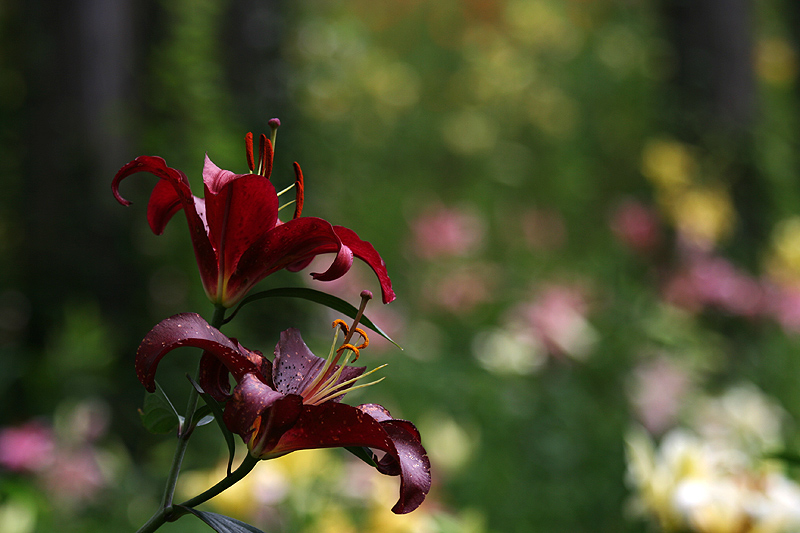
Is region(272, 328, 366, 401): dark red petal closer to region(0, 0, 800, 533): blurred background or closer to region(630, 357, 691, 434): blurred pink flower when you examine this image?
region(0, 0, 800, 533): blurred background

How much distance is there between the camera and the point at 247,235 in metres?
0.29

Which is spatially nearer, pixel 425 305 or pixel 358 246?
pixel 358 246

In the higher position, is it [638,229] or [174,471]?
[174,471]

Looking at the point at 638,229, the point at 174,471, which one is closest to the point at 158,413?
the point at 174,471

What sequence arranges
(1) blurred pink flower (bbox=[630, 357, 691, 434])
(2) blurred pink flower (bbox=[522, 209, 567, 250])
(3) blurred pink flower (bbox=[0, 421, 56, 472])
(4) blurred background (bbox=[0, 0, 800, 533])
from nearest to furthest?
(4) blurred background (bbox=[0, 0, 800, 533]) → (3) blurred pink flower (bbox=[0, 421, 56, 472]) → (1) blurred pink flower (bbox=[630, 357, 691, 434]) → (2) blurred pink flower (bbox=[522, 209, 567, 250])

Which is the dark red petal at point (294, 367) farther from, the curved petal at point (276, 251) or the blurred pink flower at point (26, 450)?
the blurred pink flower at point (26, 450)

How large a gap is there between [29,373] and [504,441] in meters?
0.99

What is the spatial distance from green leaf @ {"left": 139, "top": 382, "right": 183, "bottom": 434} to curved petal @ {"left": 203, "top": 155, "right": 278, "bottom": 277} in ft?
0.19

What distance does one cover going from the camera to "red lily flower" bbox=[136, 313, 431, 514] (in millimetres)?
251

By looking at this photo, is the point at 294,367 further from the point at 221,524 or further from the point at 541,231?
the point at 541,231

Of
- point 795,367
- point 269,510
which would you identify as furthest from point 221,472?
point 795,367

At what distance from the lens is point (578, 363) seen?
5.43 ft

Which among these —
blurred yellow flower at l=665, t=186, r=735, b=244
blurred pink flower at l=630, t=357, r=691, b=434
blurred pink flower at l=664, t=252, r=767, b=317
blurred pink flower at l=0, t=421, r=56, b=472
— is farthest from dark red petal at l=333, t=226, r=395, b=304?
blurred yellow flower at l=665, t=186, r=735, b=244

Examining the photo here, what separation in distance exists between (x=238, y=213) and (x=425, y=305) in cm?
213
